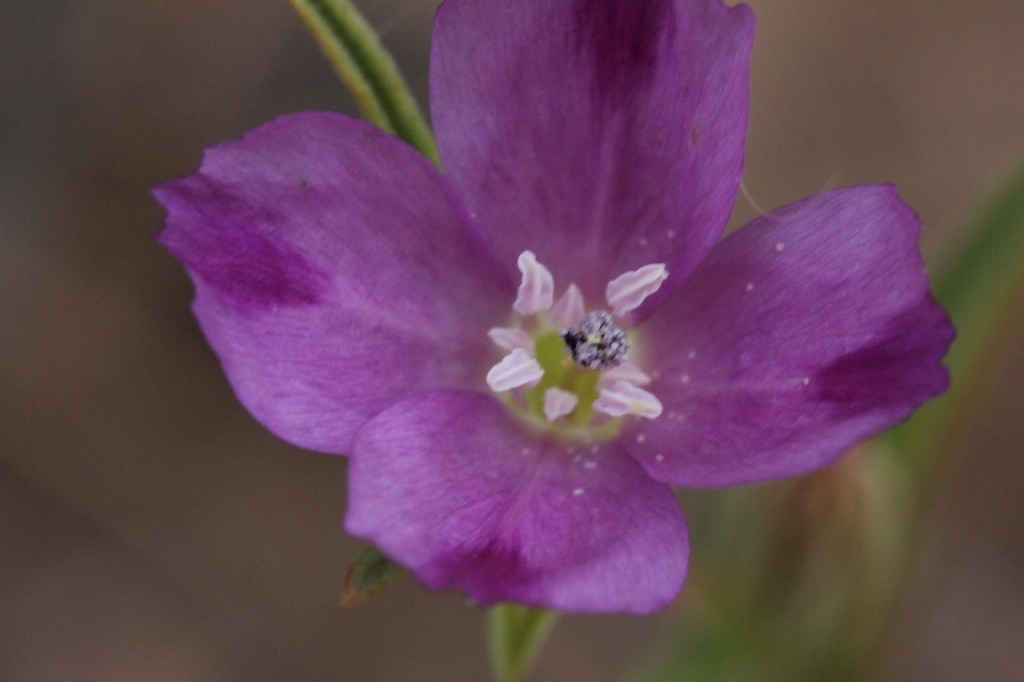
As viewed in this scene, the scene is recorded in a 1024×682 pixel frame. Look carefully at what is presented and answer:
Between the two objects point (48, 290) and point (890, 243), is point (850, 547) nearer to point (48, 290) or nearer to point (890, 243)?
point (890, 243)

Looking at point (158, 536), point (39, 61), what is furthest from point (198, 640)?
point (39, 61)

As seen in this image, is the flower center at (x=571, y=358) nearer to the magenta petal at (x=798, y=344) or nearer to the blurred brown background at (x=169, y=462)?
the magenta petal at (x=798, y=344)

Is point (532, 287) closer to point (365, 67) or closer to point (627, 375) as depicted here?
point (627, 375)

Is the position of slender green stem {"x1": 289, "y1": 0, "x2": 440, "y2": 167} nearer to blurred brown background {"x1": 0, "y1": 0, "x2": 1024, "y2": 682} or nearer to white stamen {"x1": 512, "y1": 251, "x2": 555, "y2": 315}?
white stamen {"x1": 512, "y1": 251, "x2": 555, "y2": 315}

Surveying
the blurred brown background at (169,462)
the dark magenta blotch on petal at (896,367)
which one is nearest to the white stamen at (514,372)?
the dark magenta blotch on petal at (896,367)

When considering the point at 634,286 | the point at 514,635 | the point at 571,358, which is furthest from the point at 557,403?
the point at 514,635

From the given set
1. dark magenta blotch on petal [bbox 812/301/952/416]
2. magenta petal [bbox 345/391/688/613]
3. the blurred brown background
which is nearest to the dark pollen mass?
magenta petal [bbox 345/391/688/613]
